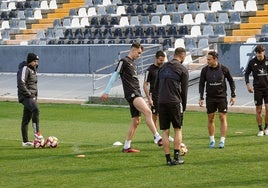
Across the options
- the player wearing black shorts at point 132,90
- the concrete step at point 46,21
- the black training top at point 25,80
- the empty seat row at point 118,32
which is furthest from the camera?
the concrete step at point 46,21

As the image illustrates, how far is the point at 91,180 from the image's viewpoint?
42.0 ft

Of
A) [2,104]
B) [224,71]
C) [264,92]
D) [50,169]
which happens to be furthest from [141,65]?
[50,169]

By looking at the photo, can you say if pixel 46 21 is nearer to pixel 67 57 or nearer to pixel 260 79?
pixel 67 57

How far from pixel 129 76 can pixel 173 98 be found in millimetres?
2076

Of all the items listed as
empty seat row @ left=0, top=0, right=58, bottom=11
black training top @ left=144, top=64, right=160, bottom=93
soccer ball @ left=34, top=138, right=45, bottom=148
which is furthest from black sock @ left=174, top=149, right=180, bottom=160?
empty seat row @ left=0, top=0, right=58, bottom=11

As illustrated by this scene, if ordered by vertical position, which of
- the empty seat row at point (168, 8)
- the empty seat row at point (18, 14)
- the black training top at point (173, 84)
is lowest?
the empty seat row at point (18, 14)

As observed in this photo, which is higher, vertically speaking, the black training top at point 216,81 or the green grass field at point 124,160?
the black training top at point 216,81

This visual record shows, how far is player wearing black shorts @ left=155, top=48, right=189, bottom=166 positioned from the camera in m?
13.9

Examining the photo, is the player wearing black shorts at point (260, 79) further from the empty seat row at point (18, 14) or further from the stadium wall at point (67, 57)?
the empty seat row at point (18, 14)

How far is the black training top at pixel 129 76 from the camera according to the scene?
15766mm

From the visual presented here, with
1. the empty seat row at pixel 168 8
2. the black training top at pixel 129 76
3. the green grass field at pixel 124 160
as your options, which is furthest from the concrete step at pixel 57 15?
the black training top at pixel 129 76

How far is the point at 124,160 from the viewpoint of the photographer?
14852 millimetres

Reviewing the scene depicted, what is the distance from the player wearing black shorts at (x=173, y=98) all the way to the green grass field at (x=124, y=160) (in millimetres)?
488

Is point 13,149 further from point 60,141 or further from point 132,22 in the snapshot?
point 132,22
